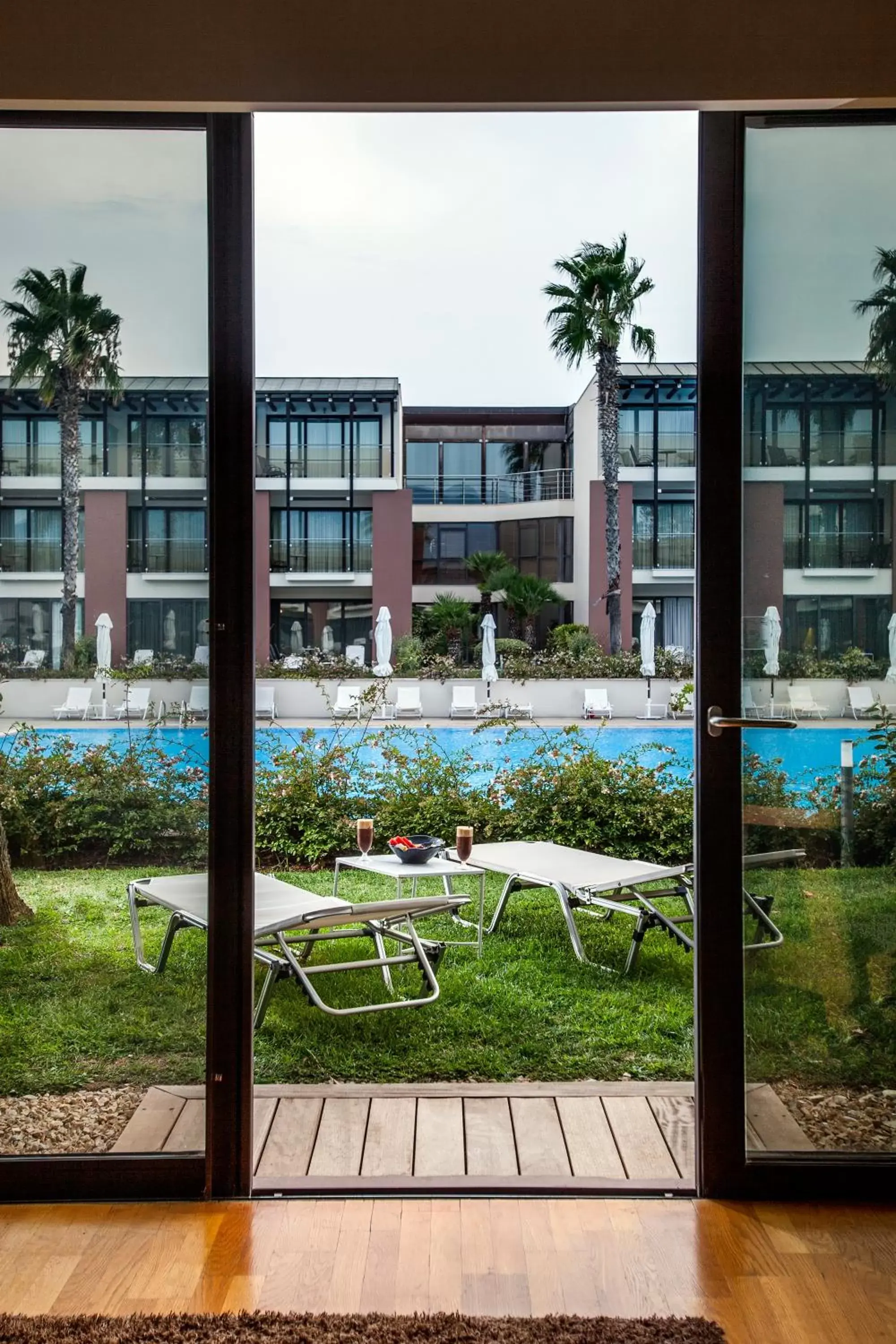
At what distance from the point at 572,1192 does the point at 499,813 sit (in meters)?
4.71

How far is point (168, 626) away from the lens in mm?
2520

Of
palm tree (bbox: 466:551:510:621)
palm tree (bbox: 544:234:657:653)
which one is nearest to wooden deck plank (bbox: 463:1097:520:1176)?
palm tree (bbox: 544:234:657:653)

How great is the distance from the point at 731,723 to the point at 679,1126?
1.38 m

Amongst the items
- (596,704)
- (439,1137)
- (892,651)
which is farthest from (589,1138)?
(596,704)

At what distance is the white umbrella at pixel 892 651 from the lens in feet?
8.13

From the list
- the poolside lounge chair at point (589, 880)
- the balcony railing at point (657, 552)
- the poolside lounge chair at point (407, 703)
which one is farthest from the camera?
the balcony railing at point (657, 552)

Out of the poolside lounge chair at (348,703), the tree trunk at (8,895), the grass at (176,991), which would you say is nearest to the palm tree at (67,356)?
the tree trunk at (8,895)

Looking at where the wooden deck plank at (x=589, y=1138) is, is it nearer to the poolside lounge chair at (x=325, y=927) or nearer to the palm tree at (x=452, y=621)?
the poolside lounge chair at (x=325, y=927)

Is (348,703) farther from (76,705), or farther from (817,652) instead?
(817,652)

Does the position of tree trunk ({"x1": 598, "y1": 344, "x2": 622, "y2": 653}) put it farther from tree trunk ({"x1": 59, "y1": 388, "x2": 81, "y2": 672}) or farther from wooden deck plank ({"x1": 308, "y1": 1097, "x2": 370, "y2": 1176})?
tree trunk ({"x1": 59, "y1": 388, "x2": 81, "y2": 672})

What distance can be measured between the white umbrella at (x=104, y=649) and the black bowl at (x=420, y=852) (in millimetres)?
2569

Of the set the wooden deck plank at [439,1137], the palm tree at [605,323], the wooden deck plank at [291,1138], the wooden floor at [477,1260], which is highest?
the palm tree at [605,323]

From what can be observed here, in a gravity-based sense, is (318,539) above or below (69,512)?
above

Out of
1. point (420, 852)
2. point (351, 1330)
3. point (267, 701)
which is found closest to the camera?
point (351, 1330)
